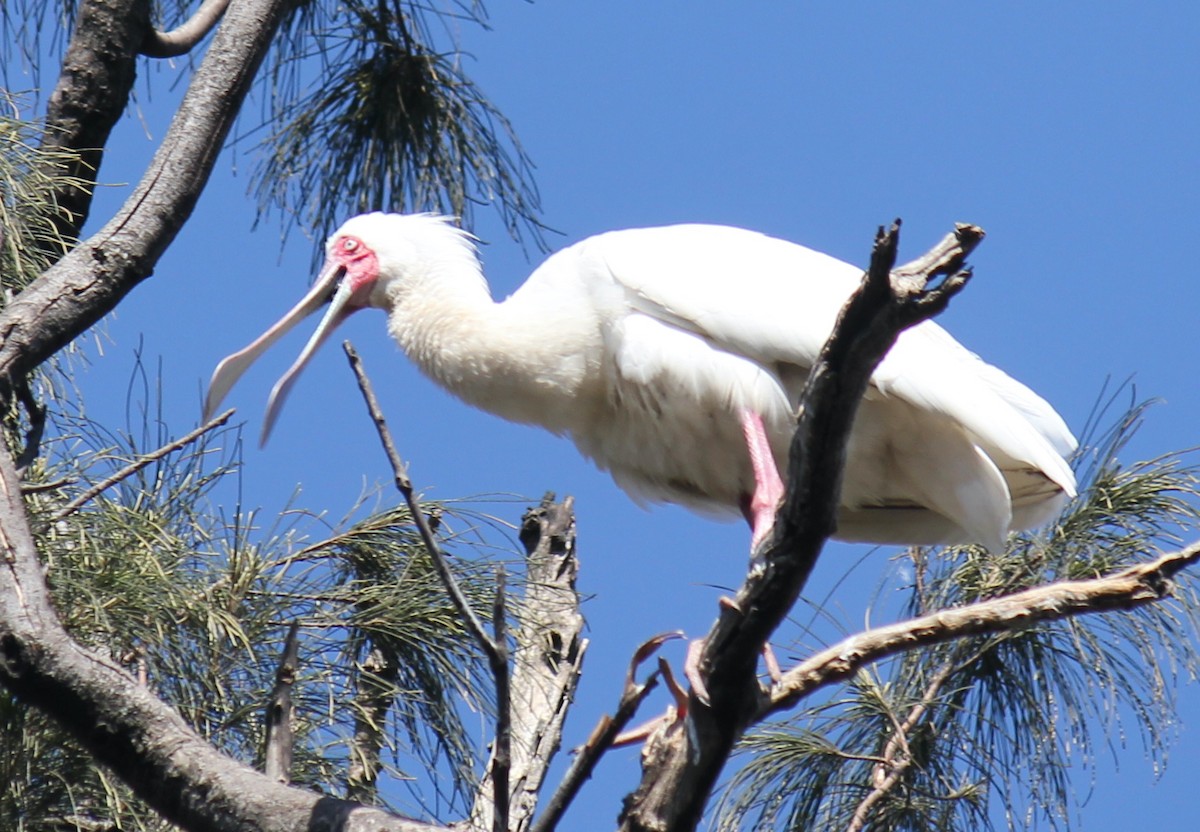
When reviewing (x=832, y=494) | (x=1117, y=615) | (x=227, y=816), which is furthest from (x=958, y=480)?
(x=227, y=816)

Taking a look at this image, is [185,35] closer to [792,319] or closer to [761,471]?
[792,319]

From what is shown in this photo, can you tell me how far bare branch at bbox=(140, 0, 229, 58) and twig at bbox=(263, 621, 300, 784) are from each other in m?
1.70

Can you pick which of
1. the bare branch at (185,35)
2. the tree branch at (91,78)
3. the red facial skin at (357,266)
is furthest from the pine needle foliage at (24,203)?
the red facial skin at (357,266)

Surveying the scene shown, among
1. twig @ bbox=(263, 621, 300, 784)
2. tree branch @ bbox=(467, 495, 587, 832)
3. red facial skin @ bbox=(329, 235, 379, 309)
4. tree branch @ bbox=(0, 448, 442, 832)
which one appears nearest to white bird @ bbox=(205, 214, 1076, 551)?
red facial skin @ bbox=(329, 235, 379, 309)

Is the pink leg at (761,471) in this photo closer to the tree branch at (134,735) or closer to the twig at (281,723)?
the twig at (281,723)

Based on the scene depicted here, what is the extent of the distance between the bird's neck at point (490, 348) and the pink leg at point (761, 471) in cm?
43

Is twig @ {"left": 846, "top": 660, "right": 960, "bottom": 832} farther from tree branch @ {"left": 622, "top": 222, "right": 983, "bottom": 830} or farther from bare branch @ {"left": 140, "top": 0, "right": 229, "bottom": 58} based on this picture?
bare branch @ {"left": 140, "top": 0, "right": 229, "bottom": 58}

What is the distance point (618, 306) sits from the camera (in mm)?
3703

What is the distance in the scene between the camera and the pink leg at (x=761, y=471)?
3.45 meters

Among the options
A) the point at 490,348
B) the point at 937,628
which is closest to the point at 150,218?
the point at 490,348

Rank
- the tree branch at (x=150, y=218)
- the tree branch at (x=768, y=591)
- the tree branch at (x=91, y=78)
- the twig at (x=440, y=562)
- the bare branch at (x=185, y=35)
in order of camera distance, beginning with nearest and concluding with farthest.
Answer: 1. the twig at (x=440, y=562)
2. the tree branch at (x=768, y=591)
3. the tree branch at (x=150, y=218)
4. the tree branch at (x=91, y=78)
5. the bare branch at (x=185, y=35)

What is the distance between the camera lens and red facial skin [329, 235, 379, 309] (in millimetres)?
4195

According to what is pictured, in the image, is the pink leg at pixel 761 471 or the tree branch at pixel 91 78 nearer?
the pink leg at pixel 761 471

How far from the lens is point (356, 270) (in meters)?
4.21
